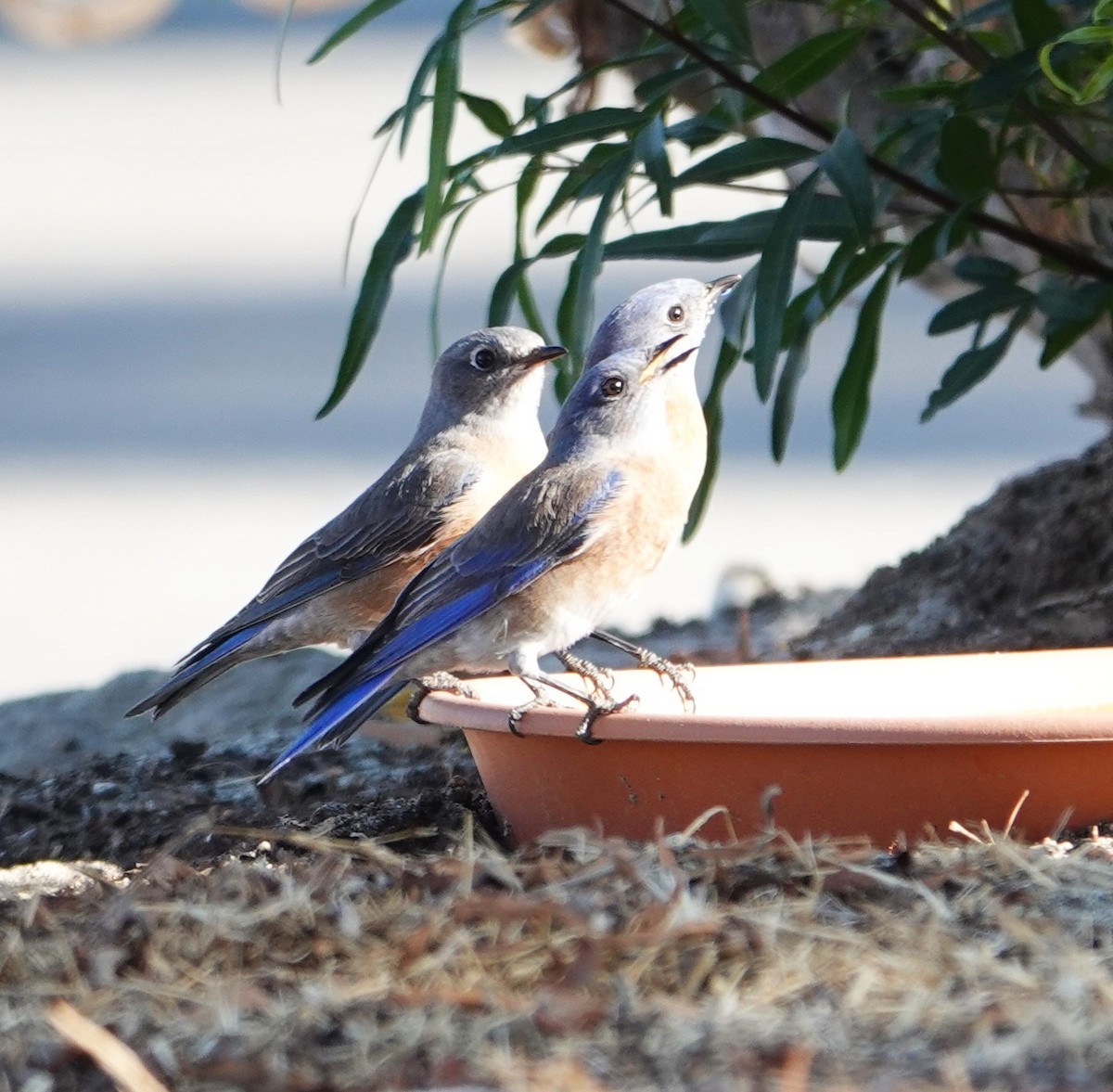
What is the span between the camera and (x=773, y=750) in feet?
9.31

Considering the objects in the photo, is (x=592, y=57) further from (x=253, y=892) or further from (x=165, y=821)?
(x=253, y=892)

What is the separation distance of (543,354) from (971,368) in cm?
103

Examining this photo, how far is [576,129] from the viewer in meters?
3.60

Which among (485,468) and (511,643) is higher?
(485,468)

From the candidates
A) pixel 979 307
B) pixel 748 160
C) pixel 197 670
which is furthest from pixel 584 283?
pixel 197 670

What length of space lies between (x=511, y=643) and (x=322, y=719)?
0.38 metres

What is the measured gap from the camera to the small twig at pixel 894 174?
3.45 metres

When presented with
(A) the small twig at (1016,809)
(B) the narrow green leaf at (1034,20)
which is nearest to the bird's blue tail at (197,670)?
(A) the small twig at (1016,809)

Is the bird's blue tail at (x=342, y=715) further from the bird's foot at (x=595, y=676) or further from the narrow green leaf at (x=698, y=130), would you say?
the narrow green leaf at (x=698, y=130)

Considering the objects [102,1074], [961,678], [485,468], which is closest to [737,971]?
[102,1074]

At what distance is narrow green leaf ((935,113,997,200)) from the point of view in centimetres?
353

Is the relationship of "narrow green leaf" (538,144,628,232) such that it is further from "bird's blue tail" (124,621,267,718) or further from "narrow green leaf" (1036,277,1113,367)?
"bird's blue tail" (124,621,267,718)

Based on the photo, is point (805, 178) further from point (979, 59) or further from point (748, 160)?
point (979, 59)

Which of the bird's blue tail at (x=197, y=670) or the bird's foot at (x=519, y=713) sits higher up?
the bird's blue tail at (x=197, y=670)
